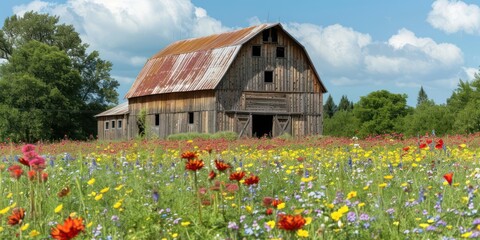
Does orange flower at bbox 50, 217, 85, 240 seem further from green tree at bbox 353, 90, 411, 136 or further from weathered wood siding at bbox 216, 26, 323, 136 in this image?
green tree at bbox 353, 90, 411, 136

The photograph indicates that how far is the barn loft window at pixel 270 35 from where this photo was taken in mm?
37625

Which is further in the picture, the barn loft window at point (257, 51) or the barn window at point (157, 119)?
the barn window at point (157, 119)

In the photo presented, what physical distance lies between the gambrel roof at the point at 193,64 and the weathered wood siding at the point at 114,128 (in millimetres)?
3060

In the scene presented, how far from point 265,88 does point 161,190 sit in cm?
3065

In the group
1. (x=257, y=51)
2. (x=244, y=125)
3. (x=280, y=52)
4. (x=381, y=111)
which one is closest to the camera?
(x=244, y=125)

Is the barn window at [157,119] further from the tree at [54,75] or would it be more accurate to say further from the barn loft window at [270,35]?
the tree at [54,75]

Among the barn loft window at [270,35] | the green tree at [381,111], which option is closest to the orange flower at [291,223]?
the barn loft window at [270,35]

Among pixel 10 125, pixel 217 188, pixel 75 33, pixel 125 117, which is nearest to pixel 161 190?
pixel 217 188

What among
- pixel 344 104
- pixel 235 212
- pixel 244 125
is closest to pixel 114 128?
pixel 244 125

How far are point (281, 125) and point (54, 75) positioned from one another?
23079 millimetres

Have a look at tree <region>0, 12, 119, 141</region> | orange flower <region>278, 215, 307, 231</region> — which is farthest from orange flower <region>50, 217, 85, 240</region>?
tree <region>0, 12, 119, 141</region>

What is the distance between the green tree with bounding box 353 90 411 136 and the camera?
77375 mm

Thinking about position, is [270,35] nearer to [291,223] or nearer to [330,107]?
[291,223]

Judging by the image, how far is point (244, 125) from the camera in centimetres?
3616
